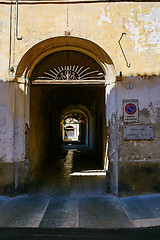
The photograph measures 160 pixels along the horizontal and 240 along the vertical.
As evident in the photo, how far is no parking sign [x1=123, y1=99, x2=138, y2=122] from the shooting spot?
4391 millimetres

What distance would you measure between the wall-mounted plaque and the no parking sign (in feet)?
0.65

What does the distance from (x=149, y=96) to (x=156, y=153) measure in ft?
4.65

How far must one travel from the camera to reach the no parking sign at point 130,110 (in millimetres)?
4391

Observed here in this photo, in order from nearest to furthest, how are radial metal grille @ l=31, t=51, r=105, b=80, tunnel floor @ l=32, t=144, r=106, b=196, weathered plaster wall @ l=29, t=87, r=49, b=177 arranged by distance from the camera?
tunnel floor @ l=32, t=144, r=106, b=196
radial metal grille @ l=31, t=51, r=105, b=80
weathered plaster wall @ l=29, t=87, r=49, b=177

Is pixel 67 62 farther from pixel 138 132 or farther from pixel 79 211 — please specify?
pixel 79 211

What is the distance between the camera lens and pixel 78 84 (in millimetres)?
4816

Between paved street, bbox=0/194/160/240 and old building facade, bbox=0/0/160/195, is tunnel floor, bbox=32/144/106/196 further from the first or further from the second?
old building facade, bbox=0/0/160/195

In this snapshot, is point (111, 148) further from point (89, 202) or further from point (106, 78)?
point (106, 78)

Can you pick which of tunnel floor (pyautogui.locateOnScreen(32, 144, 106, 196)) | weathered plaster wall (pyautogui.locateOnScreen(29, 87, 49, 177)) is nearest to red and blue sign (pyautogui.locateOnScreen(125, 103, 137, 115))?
tunnel floor (pyautogui.locateOnScreen(32, 144, 106, 196))

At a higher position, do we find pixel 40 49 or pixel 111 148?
pixel 40 49

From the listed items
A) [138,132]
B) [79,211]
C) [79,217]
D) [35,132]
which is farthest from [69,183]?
[138,132]

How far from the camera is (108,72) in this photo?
15.3 ft

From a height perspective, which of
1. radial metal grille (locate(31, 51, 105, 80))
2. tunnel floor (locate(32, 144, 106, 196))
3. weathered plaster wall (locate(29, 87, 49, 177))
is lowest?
tunnel floor (locate(32, 144, 106, 196))

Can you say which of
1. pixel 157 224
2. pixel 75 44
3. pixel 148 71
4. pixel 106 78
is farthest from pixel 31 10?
pixel 157 224
